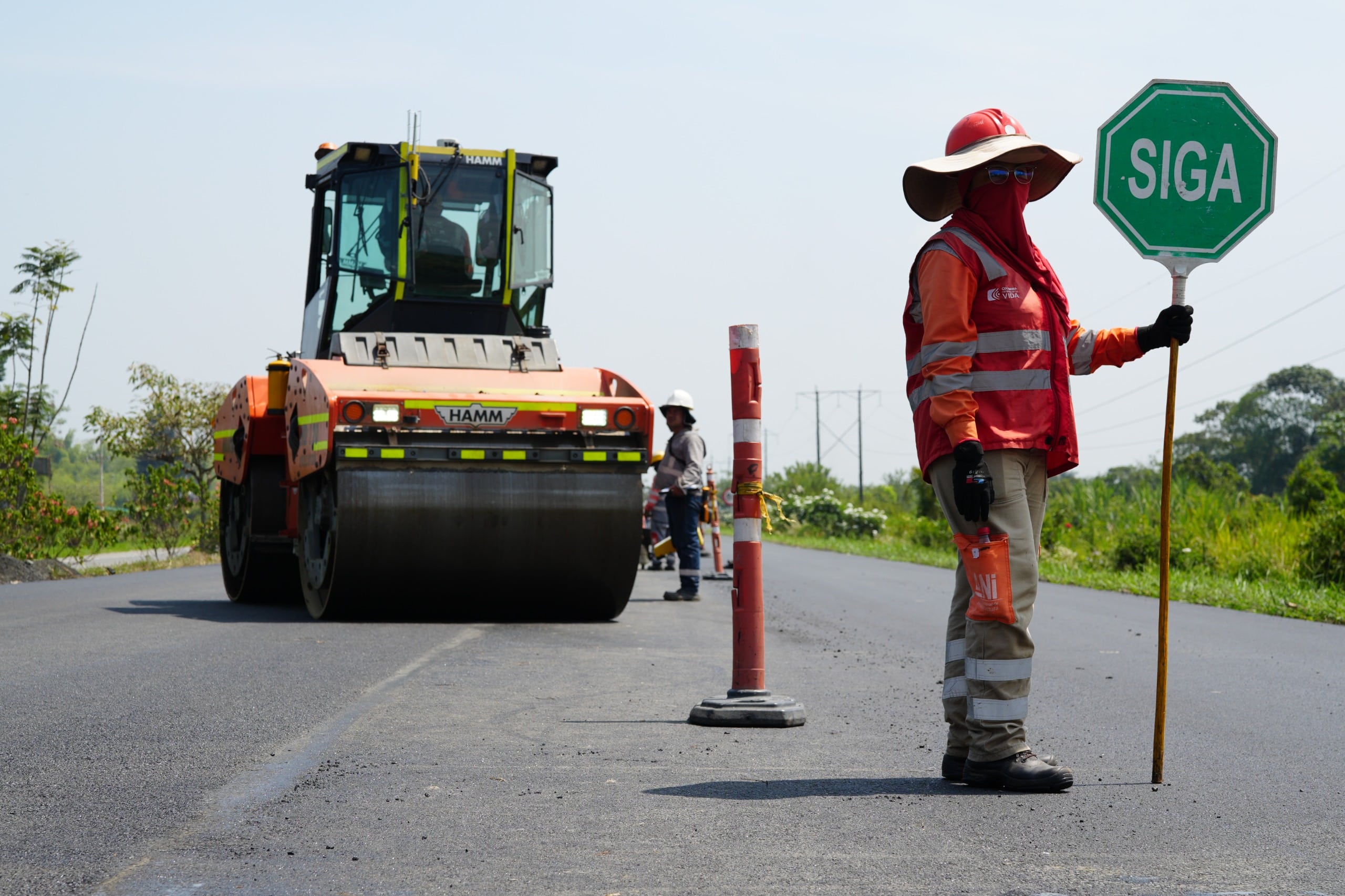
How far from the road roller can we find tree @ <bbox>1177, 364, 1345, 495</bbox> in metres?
70.4

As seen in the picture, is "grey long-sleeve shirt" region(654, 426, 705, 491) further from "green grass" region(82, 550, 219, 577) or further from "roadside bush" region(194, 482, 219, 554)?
"roadside bush" region(194, 482, 219, 554)

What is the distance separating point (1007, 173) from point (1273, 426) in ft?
264

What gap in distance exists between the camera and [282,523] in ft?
39.5

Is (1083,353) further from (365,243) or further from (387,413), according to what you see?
(365,243)

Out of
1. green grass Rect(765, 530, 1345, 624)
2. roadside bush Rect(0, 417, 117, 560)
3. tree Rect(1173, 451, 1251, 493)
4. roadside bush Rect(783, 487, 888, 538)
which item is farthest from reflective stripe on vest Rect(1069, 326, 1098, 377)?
tree Rect(1173, 451, 1251, 493)

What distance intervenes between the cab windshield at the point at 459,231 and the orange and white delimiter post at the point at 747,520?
574 cm

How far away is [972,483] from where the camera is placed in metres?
4.58

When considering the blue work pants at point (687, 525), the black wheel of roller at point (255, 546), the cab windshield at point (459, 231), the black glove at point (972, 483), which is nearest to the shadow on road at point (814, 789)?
the black glove at point (972, 483)

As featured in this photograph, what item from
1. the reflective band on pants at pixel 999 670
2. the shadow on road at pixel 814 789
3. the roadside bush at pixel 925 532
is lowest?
the shadow on road at pixel 814 789

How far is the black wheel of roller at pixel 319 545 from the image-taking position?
10.2 m

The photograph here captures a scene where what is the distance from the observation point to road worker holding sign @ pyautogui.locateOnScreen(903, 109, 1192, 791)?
469cm

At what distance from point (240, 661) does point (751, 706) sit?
10.3ft

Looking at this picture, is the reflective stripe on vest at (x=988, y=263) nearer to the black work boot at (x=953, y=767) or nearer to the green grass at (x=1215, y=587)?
the black work boot at (x=953, y=767)

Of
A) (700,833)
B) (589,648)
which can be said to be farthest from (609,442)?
(700,833)
